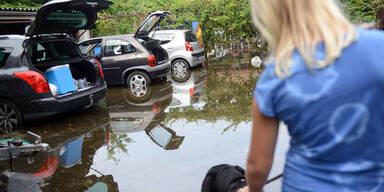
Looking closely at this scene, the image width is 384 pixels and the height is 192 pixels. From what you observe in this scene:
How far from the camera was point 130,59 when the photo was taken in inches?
435

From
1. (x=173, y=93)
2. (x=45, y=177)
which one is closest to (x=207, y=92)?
(x=173, y=93)

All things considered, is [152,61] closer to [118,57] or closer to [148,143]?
[118,57]

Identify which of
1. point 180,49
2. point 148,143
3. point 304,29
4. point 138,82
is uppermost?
point 304,29

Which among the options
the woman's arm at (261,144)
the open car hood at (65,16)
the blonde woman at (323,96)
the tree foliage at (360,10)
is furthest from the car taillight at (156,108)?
the blonde woman at (323,96)

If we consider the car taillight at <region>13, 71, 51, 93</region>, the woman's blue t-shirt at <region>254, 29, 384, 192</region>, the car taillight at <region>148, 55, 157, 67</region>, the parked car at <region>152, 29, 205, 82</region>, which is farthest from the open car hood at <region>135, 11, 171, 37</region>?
the woman's blue t-shirt at <region>254, 29, 384, 192</region>

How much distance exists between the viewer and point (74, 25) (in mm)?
7941

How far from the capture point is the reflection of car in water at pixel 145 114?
6474mm

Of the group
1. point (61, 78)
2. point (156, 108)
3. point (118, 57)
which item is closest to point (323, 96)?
point (61, 78)

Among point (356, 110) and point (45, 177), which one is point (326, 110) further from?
point (45, 177)

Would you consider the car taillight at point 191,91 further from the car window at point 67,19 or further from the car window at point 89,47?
the car window at point 67,19

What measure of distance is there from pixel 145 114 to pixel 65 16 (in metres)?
2.42

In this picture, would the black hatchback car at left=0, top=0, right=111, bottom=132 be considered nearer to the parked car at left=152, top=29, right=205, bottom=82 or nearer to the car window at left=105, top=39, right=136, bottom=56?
the car window at left=105, top=39, right=136, bottom=56

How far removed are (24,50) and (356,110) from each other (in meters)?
6.80

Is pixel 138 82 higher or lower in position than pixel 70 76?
lower
